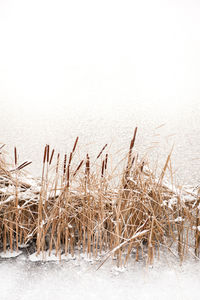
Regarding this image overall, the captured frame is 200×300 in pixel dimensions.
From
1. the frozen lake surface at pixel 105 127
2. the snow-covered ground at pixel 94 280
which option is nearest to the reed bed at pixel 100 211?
the snow-covered ground at pixel 94 280

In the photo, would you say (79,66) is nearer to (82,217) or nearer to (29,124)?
(29,124)

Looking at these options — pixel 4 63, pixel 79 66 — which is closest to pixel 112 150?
pixel 79 66

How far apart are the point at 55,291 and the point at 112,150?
3.85ft

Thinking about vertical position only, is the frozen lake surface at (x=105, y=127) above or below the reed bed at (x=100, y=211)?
above

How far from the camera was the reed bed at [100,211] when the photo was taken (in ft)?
2.94

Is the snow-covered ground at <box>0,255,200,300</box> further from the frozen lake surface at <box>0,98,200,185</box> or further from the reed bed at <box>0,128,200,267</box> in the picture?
the frozen lake surface at <box>0,98,200,185</box>

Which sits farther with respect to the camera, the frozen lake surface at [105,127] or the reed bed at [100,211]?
the frozen lake surface at [105,127]

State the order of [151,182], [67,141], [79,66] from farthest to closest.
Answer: [79,66] → [67,141] → [151,182]

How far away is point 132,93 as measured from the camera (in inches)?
104

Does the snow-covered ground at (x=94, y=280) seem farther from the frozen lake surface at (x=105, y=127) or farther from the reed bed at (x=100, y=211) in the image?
the frozen lake surface at (x=105, y=127)

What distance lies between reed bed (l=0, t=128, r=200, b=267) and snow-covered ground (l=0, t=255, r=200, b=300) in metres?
0.03

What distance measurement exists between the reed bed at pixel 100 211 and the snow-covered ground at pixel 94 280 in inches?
A: 1.2

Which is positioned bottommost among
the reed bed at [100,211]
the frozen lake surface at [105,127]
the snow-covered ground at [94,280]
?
the snow-covered ground at [94,280]

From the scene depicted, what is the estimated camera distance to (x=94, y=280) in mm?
863
